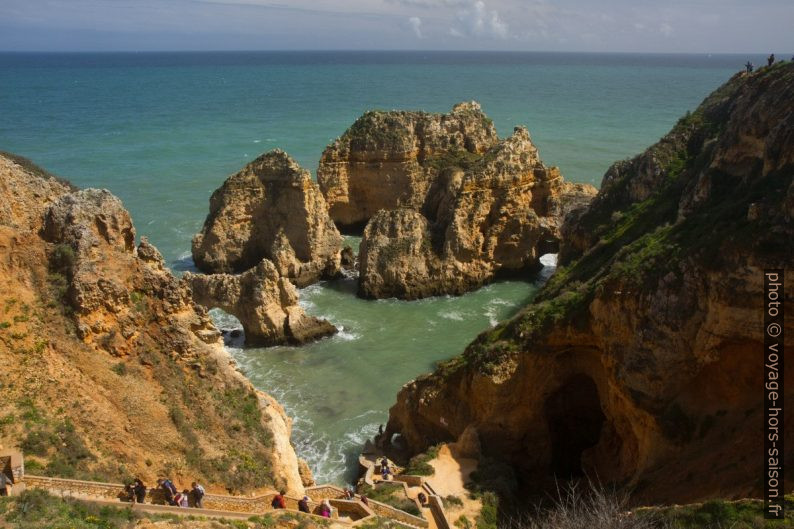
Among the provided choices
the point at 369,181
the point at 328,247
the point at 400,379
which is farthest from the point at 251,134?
the point at 400,379

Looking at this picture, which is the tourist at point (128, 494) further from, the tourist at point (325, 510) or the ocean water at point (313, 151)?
the ocean water at point (313, 151)

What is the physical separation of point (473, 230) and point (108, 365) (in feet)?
93.3

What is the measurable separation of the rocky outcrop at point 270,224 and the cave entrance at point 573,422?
22723mm

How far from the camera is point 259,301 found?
34.9 m

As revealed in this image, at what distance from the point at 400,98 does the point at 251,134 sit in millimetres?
60519

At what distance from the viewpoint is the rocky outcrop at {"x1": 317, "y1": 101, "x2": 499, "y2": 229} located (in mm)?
51344

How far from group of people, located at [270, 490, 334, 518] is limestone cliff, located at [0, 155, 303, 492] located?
40.4 inches

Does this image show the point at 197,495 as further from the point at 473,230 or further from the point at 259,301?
the point at 473,230

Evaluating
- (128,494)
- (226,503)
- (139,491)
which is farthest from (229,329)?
(139,491)

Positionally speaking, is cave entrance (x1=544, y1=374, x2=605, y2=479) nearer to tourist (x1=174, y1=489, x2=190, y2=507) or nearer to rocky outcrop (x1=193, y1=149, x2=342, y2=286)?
tourist (x1=174, y1=489, x2=190, y2=507)

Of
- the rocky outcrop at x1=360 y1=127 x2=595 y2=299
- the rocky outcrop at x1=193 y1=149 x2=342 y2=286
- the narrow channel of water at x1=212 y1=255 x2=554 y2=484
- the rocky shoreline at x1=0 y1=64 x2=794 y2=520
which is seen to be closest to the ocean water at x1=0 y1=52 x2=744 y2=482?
the narrow channel of water at x1=212 y1=255 x2=554 y2=484

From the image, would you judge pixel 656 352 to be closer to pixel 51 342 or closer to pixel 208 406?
pixel 208 406

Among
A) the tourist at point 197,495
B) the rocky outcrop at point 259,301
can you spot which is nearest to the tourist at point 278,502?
the tourist at point 197,495

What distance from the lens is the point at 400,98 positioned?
158 m
